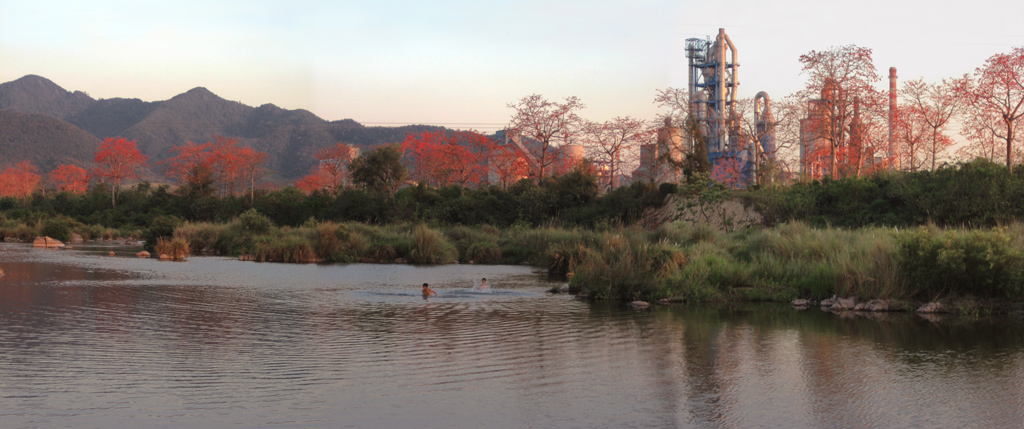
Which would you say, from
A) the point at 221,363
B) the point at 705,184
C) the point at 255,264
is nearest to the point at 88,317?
the point at 221,363

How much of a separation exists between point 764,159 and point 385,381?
1532 inches

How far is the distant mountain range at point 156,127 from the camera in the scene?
114625 mm

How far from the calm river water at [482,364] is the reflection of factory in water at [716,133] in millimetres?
31676

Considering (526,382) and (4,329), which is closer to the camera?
(526,382)

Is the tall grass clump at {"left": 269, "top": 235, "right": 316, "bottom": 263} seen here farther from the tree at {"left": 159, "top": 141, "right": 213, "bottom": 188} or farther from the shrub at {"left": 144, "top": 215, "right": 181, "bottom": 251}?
the tree at {"left": 159, "top": 141, "right": 213, "bottom": 188}

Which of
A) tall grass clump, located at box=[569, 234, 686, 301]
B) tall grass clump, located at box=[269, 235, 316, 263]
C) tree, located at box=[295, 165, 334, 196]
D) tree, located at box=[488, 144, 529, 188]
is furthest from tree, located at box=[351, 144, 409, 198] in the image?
tall grass clump, located at box=[569, 234, 686, 301]

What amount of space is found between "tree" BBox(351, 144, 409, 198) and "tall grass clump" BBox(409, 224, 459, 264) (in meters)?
24.9

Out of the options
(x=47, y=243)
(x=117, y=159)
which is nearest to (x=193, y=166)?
(x=117, y=159)

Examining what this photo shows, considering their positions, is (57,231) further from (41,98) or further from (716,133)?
(41,98)

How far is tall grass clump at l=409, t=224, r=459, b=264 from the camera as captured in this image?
27.2 metres

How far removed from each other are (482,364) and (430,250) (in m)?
19.2

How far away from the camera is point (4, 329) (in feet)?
32.6

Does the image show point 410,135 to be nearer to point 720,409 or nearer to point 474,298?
point 474,298

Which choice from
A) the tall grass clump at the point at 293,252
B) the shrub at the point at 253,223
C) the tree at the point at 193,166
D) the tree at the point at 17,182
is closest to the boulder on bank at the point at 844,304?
the tall grass clump at the point at 293,252
